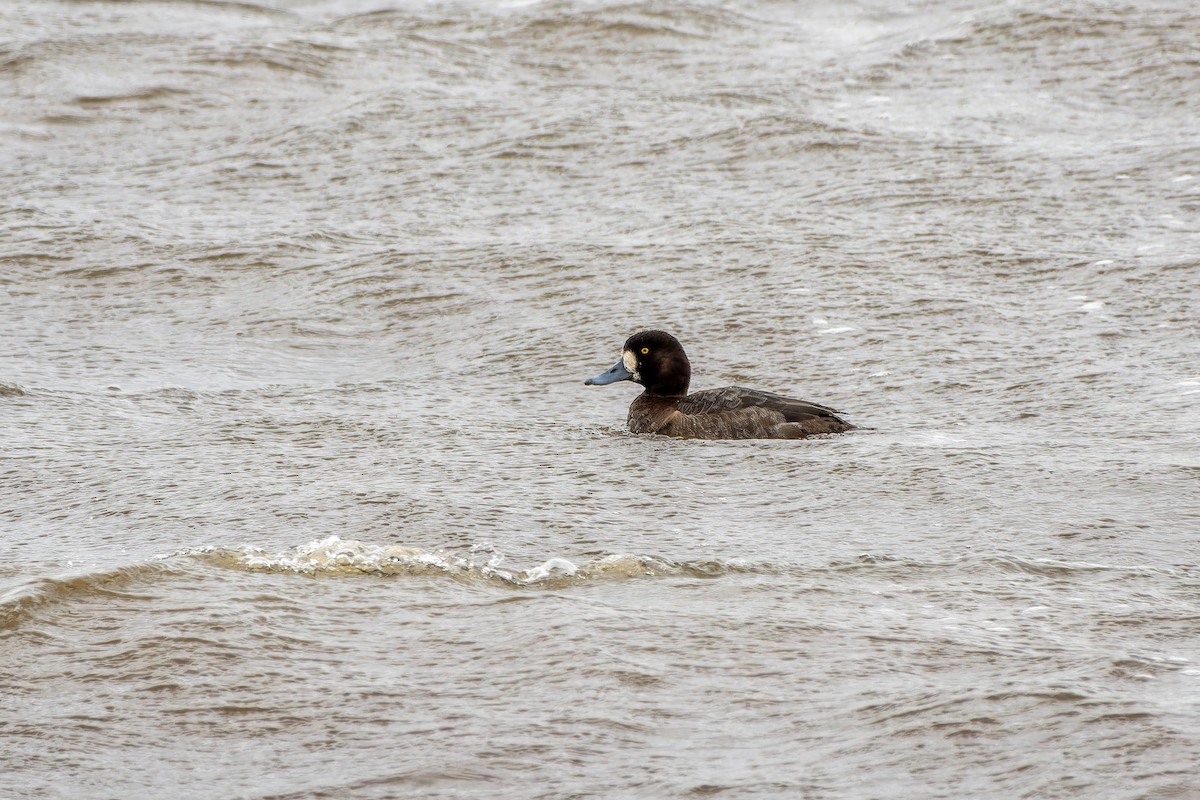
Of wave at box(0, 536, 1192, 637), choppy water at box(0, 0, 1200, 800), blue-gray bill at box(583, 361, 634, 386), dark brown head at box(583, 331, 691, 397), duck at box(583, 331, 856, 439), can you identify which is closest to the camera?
choppy water at box(0, 0, 1200, 800)

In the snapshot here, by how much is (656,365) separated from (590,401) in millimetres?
622

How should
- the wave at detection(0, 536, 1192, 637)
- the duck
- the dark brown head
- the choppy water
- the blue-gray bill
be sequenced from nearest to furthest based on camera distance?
the choppy water
the wave at detection(0, 536, 1192, 637)
the duck
the dark brown head
the blue-gray bill

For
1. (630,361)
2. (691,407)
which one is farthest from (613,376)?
(691,407)

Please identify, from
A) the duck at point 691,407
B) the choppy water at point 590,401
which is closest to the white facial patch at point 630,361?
the duck at point 691,407

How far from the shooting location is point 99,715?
16.8 ft

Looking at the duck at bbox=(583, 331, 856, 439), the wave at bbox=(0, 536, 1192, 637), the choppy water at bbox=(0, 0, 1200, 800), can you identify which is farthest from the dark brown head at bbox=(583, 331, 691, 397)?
the wave at bbox=(0, 536, 1192, 637)

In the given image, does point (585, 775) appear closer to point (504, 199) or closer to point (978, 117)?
point (504, 199)

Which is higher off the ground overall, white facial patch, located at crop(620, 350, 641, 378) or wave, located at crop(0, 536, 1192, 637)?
white facial patch, located at crop(620, 350, 641, 378)

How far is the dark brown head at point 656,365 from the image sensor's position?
912cm

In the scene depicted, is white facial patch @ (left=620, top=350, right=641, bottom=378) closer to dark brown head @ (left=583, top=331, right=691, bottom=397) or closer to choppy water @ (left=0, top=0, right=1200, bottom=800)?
dark brown head @ (left=583, top=331, right=691, bottom=397)

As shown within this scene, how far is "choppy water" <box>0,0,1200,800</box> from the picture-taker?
5.04m

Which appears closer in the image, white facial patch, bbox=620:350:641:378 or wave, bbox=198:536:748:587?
wave, bbox=198:536:748:587

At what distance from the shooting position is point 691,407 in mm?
8852

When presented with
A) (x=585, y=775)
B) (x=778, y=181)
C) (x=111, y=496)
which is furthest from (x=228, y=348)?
(x=585, y=775)
